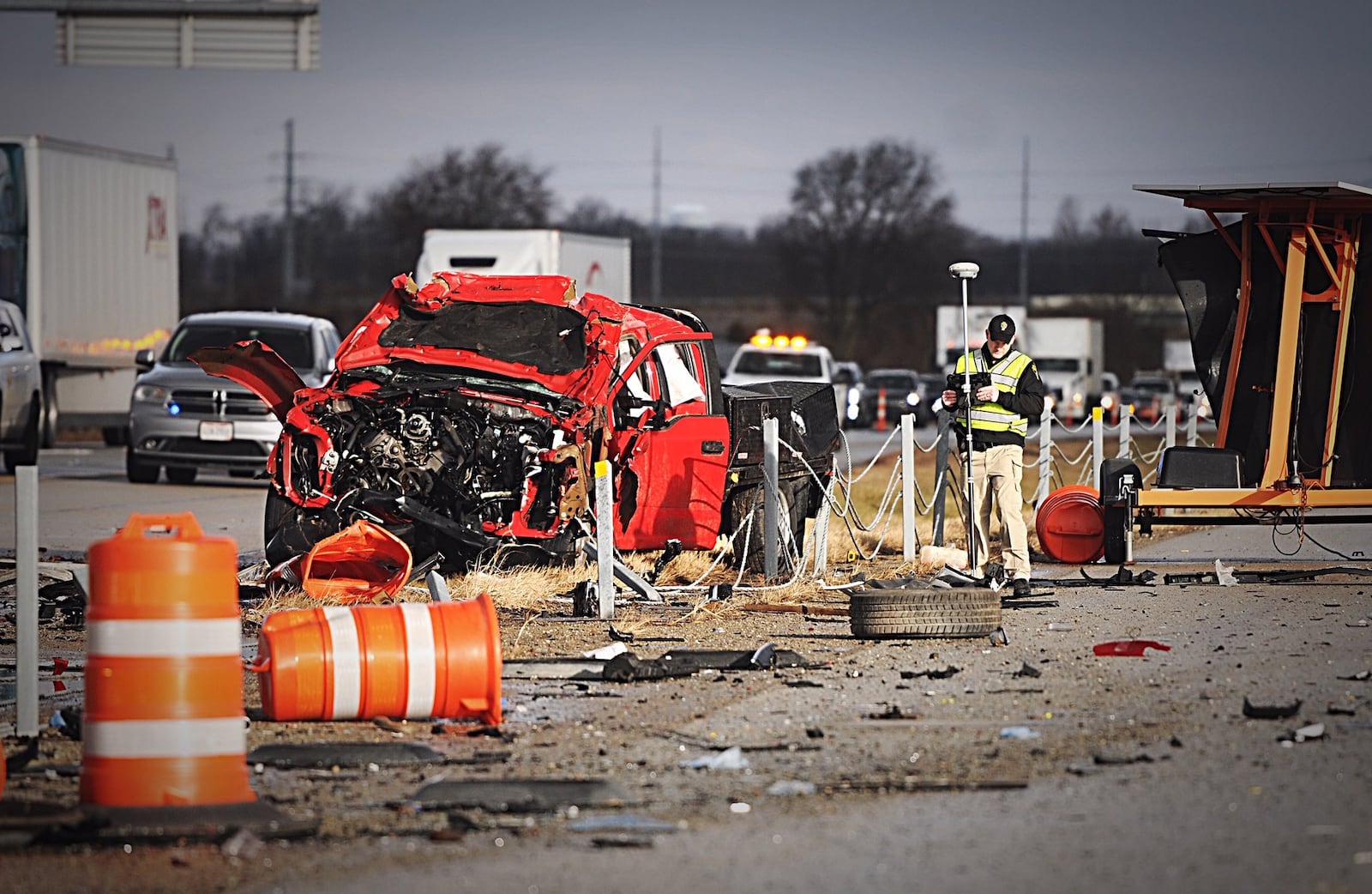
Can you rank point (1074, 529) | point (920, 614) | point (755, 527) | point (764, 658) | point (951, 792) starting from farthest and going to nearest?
point (1074, 529) < point (755, 527) < point (920, 614) < point (764, 658) < point (951, 792)

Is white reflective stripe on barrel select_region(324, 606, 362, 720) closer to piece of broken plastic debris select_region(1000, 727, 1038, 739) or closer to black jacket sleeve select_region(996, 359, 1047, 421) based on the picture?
piece of broken plastic debris select_region(1000, 727, 1038, 739)

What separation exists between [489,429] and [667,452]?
136 cm

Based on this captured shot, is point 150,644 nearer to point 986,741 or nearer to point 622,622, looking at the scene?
Result: point 986,741

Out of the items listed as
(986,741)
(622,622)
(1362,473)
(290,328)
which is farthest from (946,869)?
(290,328)

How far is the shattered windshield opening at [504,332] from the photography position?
12688 millimetres

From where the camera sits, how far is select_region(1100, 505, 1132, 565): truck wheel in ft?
48.3

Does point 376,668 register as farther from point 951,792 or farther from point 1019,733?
point 1019,733

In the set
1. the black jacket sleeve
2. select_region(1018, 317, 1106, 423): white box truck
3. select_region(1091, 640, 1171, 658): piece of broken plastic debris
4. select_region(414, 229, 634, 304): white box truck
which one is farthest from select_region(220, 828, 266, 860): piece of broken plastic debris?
select_region(1018, 317, 1106, 423): white box truck

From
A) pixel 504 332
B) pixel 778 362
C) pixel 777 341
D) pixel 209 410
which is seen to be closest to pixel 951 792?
pixel 504 332

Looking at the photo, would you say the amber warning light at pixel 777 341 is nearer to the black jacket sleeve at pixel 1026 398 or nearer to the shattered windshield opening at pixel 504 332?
the black jacket sleeve at pixel 1026 398

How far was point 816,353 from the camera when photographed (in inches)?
1451

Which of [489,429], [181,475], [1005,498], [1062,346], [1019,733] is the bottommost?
[181,475]

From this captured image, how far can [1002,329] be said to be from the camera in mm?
13953

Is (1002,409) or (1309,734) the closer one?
(1309,734)
